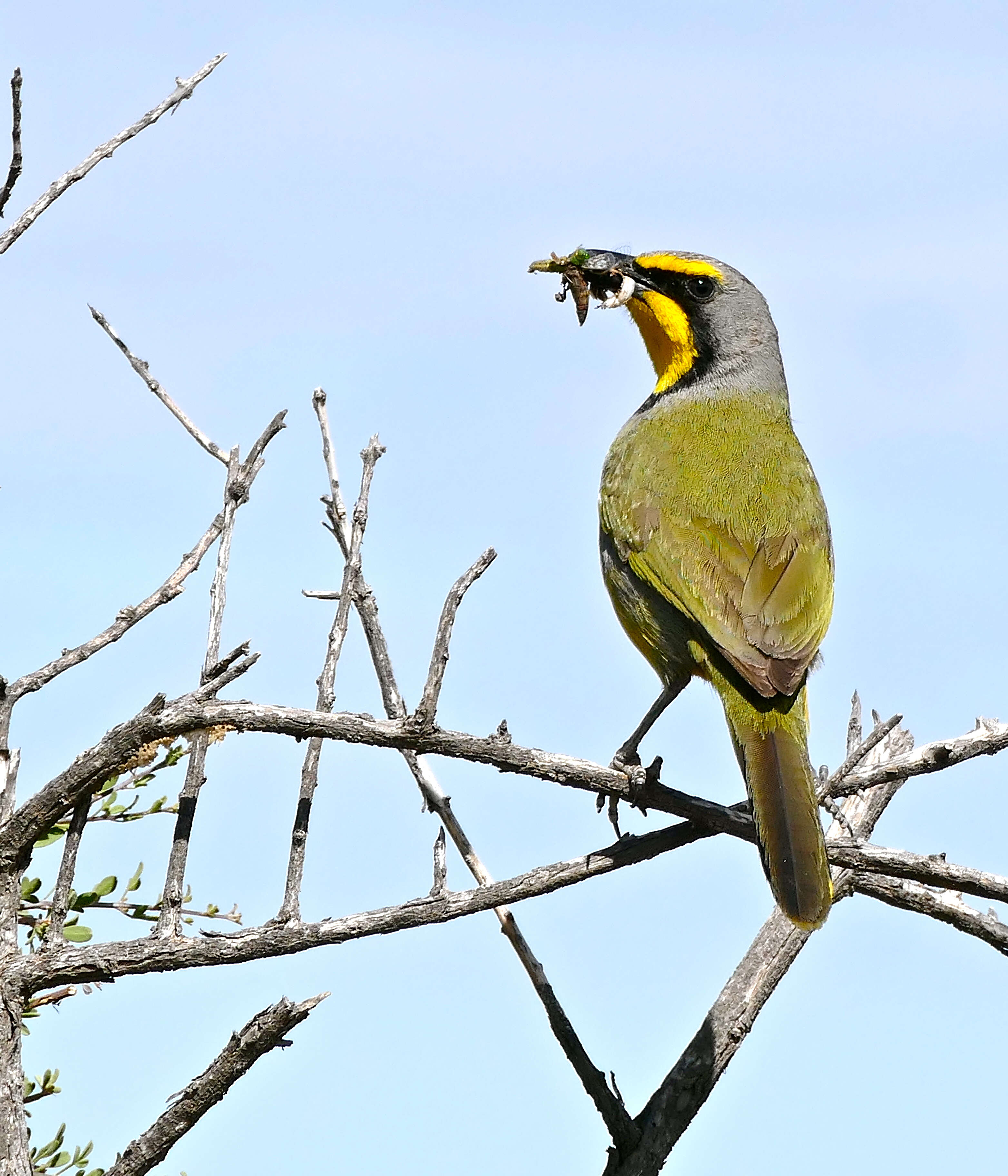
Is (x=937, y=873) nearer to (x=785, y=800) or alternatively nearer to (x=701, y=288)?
(x=785, y=800)

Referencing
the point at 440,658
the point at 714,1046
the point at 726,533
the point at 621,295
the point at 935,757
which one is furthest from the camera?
the point at 621,295

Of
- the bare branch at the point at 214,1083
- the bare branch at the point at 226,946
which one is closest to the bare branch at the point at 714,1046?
the bare branch at the point at 226,946

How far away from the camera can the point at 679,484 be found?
5215 mm

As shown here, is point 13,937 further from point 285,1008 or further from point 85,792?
point 285,1008

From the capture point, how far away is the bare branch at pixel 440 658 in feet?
11.1

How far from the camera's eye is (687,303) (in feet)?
20.6

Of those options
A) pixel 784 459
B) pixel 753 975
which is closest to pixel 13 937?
pixel 753 975

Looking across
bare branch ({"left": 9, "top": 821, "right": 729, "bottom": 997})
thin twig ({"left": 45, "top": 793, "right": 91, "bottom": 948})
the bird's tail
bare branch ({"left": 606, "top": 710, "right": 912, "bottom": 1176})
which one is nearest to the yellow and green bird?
the bird's tail

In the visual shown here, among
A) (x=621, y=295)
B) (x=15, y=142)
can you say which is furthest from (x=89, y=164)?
(x=621, y=295)

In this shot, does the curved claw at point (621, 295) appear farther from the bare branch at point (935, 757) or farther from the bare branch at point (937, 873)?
the bare branch at point (937, 873)

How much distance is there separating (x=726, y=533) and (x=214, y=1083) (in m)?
2.63

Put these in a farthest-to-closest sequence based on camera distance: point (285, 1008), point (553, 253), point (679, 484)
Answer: point (553, 253), point (679, 484), point (285, 1008)

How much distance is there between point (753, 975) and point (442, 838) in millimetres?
1756

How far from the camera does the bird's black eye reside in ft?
20.5
